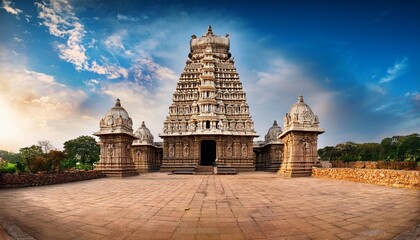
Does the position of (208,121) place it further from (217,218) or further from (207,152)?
(217,218)

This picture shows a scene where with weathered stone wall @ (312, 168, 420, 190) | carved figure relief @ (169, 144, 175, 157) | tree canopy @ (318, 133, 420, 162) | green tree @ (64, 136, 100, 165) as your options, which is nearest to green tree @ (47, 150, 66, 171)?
carved figure relief @ (169, 144, 175, 157)

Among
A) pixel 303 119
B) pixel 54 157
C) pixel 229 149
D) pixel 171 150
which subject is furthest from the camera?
pixel 171 150

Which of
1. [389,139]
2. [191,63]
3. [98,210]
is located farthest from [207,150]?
[389,139]

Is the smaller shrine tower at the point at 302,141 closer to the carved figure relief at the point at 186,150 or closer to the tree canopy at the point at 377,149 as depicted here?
the carved figure relief at the point at 186,150

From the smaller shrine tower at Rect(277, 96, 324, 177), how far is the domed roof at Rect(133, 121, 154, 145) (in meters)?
18.8

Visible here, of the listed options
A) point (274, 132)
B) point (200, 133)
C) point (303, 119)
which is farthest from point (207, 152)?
point (303, 119)

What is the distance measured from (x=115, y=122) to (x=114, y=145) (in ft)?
5.82

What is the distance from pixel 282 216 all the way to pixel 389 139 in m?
61.7

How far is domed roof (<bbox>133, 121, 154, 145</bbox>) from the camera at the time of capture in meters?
30.2

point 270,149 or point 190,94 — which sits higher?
point 190,94

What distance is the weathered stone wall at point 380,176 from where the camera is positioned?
8.98m

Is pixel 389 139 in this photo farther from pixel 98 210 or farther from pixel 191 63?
pixel 98 210

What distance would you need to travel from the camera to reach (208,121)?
29.5 meters

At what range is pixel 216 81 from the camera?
3378 centimetres
